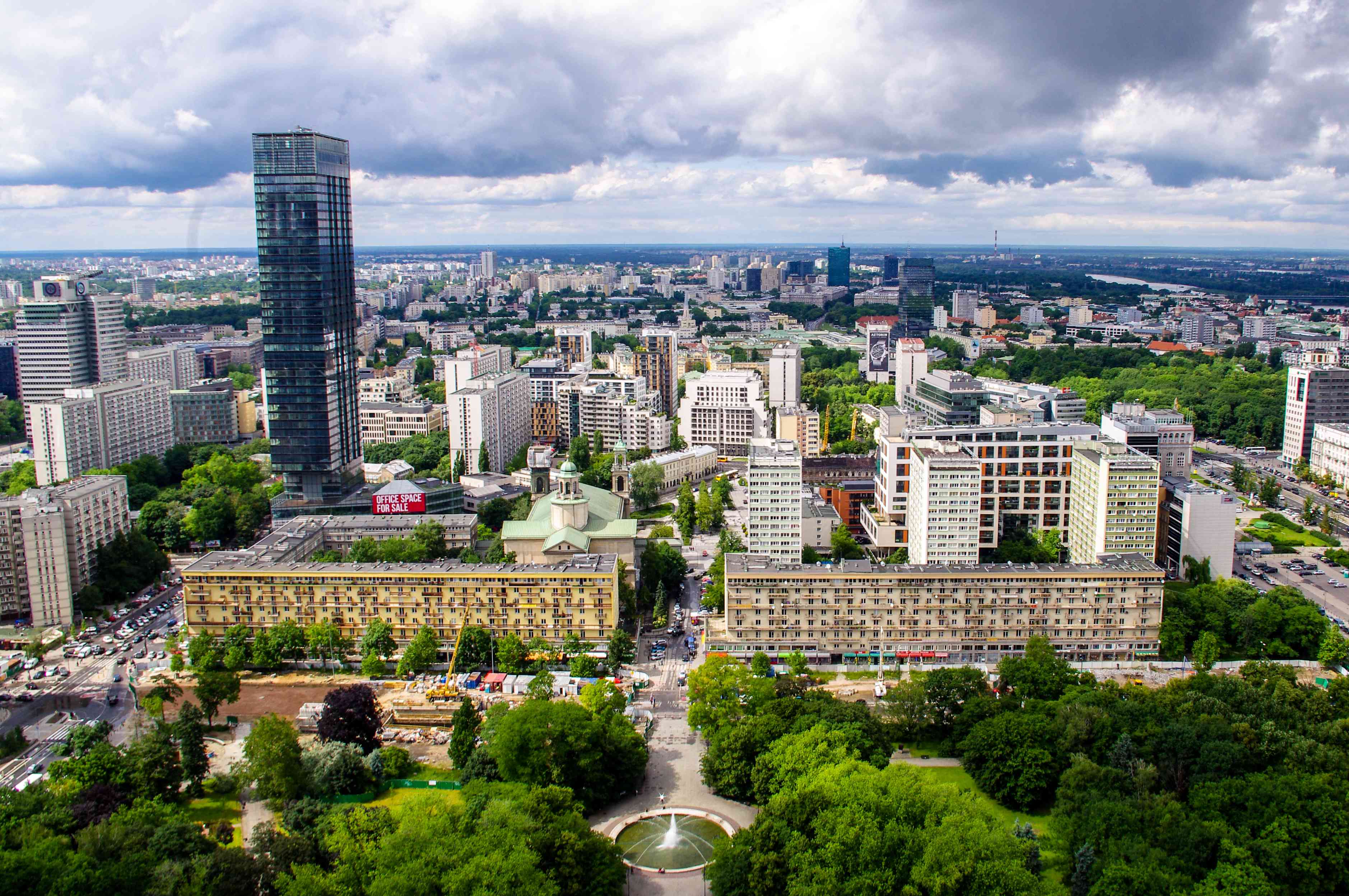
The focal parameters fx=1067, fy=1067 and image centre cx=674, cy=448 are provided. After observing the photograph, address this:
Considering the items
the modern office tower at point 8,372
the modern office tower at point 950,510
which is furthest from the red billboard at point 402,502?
the modern office tower at point 8,372

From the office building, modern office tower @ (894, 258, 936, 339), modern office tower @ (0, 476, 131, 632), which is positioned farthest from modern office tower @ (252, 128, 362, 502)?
modern office tower @ (894, 258, 936, 339)

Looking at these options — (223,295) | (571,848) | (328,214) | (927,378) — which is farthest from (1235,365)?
(223,295)

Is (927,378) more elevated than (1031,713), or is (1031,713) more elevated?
(927,378)

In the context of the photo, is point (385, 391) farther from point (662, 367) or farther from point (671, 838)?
point (671, 838)

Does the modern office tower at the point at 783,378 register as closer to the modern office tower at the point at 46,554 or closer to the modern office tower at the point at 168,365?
the modern office tower at the point at 168,365

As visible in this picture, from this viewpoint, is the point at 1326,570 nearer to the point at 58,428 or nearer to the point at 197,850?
the point at 197,850
